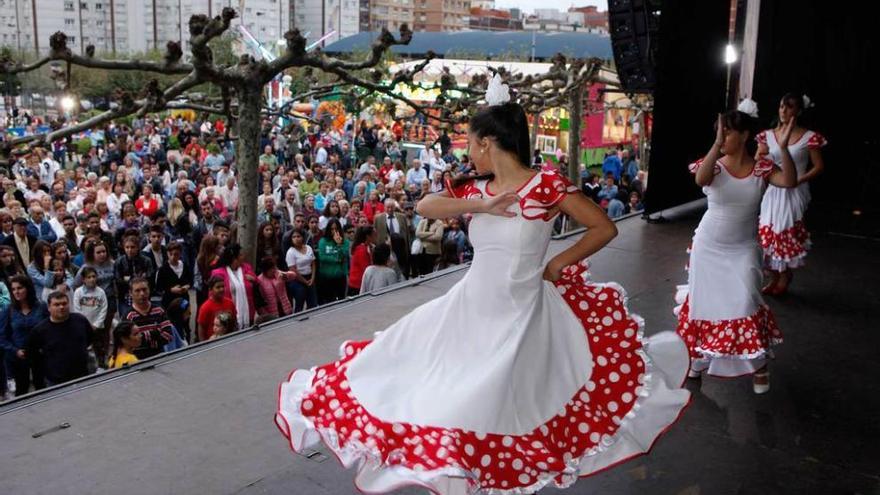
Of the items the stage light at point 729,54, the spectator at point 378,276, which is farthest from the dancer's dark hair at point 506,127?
the stage light at point 729,54

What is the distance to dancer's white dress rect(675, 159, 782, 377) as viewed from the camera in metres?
4.24

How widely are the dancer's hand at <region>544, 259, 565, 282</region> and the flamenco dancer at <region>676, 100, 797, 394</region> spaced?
1691 mm

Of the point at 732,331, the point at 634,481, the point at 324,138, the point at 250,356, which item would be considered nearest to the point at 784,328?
the point at 732,331

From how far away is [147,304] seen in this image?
19.2 ft

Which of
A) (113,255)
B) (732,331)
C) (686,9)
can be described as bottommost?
(113,255)

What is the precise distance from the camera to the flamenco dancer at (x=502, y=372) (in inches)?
104

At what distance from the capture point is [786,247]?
6.14 metres

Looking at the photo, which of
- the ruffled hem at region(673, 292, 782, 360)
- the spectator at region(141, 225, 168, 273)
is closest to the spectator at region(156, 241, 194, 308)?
the spectator at region(141, 225, 168, 273)

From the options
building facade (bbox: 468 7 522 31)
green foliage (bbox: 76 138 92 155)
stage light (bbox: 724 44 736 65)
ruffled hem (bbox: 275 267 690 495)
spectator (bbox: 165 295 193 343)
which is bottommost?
green foliage (bbox: 76 138 92 155)

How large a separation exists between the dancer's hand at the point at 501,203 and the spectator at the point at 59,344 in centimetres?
370

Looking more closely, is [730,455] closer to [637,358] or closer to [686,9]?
[637,358]

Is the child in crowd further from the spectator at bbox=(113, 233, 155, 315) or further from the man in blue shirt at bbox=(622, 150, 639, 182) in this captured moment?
the man in blue shirt at bbox=(622, 150, 639, 182)

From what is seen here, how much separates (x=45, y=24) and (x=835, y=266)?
6335 cm

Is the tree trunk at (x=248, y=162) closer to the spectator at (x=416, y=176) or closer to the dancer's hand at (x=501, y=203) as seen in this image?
the dancer's hand at (x=501, y=203)
